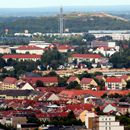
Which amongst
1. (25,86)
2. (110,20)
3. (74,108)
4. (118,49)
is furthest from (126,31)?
(74,108)

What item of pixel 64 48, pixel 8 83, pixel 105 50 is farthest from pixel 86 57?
pixel 8 83

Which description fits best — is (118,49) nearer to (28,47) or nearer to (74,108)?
(28,47)


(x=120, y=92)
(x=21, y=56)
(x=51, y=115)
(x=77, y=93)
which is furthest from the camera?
(x=21, y=56)

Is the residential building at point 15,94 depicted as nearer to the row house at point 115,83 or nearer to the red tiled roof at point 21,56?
the row house at point 115,83

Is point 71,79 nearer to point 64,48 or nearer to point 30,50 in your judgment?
point 64,48

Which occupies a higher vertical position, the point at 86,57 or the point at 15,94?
the point at 15,94

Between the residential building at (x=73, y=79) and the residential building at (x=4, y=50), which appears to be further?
the residential building at (x=4, y=50)

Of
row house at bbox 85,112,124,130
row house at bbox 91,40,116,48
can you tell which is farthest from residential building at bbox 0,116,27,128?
row house at bbox 91,40,116,48

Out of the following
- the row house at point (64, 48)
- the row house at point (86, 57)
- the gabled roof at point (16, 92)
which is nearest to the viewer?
the gabled roof at point (16, 92)

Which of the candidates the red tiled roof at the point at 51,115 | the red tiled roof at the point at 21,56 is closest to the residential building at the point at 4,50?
the red tiled roof at the point at 21,56

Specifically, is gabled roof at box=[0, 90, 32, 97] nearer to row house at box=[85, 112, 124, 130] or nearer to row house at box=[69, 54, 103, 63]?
row house at box=[85, 112, 124, 130]

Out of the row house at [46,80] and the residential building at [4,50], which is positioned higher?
the row house at [46,80]
